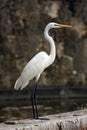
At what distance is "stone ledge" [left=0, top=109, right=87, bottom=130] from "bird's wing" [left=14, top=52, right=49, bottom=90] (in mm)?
909

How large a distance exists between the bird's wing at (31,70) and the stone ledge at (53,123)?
0.91 metres

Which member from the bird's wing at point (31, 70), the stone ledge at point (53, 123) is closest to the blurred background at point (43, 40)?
the bird's wing at point (31, 70)

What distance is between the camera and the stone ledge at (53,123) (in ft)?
31.7

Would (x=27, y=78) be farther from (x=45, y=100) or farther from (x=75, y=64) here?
(x=75, y=64)

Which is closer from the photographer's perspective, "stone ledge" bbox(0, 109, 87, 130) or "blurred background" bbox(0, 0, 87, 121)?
"stone ledge" bbox(0, 109, 87, 130)

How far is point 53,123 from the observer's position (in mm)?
10000

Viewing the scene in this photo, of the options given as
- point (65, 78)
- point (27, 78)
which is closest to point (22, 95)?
point (65, 78)

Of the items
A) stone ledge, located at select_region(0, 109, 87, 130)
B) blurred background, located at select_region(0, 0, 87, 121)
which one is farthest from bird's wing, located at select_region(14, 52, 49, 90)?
blurred background, located at select_region(0, 0, 87, 121)

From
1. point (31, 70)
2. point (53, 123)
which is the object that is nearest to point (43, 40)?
point (31, 70)

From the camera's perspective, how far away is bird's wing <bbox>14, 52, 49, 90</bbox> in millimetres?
11242

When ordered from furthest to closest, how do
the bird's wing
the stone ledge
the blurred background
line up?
1. the blurred background
2. the bird's wing
3. the stone ledge

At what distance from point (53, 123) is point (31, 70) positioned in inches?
63.9

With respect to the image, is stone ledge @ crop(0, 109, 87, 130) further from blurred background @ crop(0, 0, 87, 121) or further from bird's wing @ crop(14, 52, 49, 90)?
blurred background @ crop(0, 0, 87, 121)

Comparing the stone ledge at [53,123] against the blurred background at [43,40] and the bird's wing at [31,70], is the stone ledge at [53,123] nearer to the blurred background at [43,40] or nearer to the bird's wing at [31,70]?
the bird's wing at [31,70]
